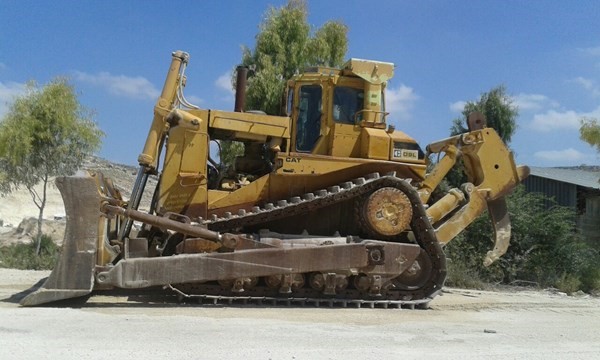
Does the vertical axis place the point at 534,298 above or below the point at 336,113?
below

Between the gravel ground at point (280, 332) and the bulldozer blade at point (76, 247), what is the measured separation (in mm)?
258

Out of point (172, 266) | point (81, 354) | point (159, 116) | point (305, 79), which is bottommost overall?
point (81, 354)

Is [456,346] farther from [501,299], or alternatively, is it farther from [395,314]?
[501,299]

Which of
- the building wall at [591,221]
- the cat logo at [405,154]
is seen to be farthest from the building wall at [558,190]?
the cat logo at [405,154]

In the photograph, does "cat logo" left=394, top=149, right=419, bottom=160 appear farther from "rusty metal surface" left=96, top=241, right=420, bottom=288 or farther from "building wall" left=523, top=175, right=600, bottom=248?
"building wall" left=523, top=175, right=600, bottom=248

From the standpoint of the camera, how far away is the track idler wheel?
897 cm

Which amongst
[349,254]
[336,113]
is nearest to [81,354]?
[349,254]

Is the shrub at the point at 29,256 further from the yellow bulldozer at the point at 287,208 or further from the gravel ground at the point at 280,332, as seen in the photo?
the yellow bulldozer at the point at 287,208

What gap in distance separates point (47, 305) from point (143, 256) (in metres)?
Result: 1.48

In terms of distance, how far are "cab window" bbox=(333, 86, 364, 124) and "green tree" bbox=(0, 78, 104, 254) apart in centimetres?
860

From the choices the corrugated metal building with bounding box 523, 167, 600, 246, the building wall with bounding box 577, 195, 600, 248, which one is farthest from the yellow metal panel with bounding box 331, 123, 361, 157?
the building wall with bounding box 577, 195, 600, 248

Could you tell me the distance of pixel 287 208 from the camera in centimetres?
885

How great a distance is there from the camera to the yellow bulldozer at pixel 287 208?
8320mm

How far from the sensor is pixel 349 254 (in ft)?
28.8
